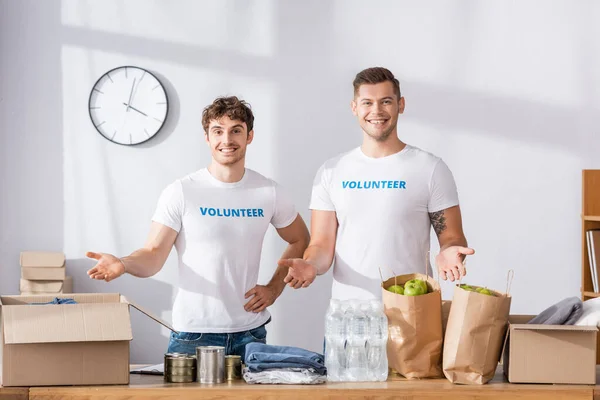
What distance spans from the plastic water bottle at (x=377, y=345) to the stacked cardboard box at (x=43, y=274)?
2910mm

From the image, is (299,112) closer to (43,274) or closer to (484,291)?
(43,274)

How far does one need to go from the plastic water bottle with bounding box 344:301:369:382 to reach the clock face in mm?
2953

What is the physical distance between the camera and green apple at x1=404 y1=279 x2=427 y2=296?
92.9 inches

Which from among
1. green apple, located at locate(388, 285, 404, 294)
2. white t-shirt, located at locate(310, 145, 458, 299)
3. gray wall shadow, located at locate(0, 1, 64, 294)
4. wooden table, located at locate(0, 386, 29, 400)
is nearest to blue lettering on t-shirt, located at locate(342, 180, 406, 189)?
white t-shirt, located at locate(310, 145, 458, 299)

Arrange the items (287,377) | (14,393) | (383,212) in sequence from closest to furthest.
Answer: (14,393) → (287,377) → (383,212)

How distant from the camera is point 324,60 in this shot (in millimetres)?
5066

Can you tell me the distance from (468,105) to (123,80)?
6.51 feet

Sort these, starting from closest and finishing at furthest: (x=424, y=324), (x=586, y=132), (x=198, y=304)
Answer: (x=424, y=324) < (x=198, y=304) < (x=586, y=132)

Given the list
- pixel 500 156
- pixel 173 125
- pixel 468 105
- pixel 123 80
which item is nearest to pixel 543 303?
pixel 500 156

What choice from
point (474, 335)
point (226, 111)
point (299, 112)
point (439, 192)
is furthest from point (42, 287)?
point (474, 335)

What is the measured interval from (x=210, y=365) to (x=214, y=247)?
635 mm

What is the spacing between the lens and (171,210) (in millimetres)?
2953

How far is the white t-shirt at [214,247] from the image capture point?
9.54ft

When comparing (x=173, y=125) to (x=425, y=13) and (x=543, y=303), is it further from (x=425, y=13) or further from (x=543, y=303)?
(x=543, y=303)
